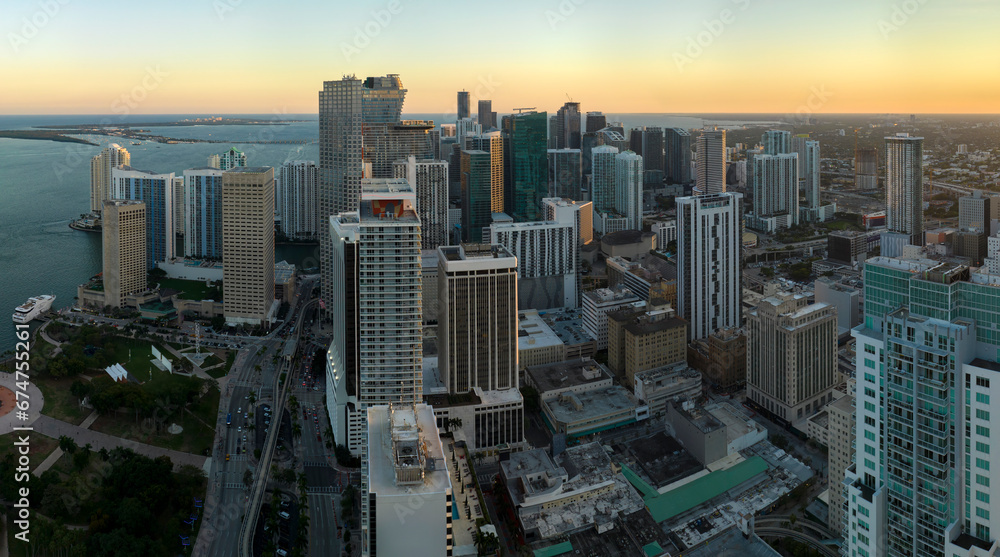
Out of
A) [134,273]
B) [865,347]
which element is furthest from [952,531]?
[134,273]

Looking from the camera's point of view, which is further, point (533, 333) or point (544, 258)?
point (544, 258)

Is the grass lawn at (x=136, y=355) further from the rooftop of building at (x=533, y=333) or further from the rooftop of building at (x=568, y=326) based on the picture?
the rooftop of building at (x=568, y=326)

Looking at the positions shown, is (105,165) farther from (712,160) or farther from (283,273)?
(712,160)

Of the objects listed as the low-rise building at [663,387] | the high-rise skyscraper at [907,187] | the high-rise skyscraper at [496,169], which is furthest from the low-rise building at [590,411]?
the high-rise skyscraper at [496,169]

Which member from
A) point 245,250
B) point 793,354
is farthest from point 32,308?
point 793,354

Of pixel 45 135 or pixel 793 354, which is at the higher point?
pixel 45 135

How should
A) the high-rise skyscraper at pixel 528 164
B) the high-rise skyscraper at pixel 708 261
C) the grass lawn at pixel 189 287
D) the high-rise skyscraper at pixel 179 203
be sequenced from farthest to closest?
the high-rise skyscraper at pixel 528 164 < the high-rise skyscraper at pixel 179 203 < the grass lawn at pixel 189 287 < the high-rise skyscraper at pixel 708 261

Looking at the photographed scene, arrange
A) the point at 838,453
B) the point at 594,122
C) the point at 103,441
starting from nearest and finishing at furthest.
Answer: the point at 838,453 → the point at 103,441 → the point at 594,122
